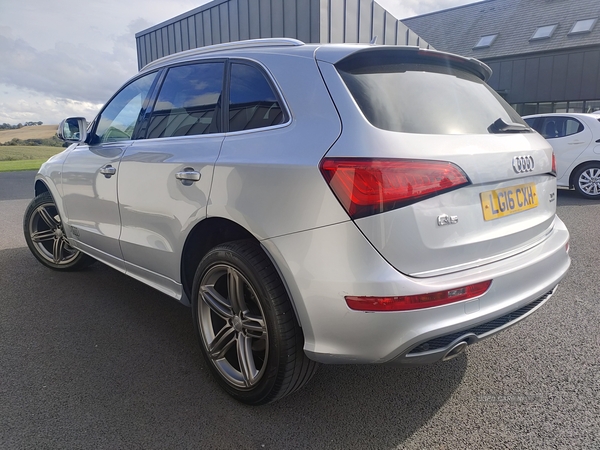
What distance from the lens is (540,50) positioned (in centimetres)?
1917

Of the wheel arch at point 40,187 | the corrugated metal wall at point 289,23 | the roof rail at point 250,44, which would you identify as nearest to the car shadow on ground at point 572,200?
the corrugated metal wall at point 289,23

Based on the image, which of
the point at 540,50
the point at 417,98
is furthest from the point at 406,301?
the point at 540,50

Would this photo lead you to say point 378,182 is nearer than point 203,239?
Yes

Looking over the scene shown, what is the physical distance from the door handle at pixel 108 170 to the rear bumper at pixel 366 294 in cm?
160

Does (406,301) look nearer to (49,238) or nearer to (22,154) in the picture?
(49,238)

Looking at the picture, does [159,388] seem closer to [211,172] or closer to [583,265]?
[211,172]

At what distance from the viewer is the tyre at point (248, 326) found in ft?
6.29

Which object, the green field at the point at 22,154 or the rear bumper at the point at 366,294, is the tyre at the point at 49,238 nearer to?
the rear bumper at the point at 366,294

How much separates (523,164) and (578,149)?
7301 millimetres

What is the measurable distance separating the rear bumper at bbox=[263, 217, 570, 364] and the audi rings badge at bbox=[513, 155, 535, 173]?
1.43 ft

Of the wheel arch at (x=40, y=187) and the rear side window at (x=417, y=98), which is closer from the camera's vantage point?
the rear side window at (x=417, y=98)

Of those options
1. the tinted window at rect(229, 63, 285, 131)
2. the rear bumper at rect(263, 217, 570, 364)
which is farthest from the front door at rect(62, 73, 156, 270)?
the rear bumper at rect(263, 217, 570, 364)

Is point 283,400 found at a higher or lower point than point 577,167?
lower

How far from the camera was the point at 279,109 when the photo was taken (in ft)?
6.66
